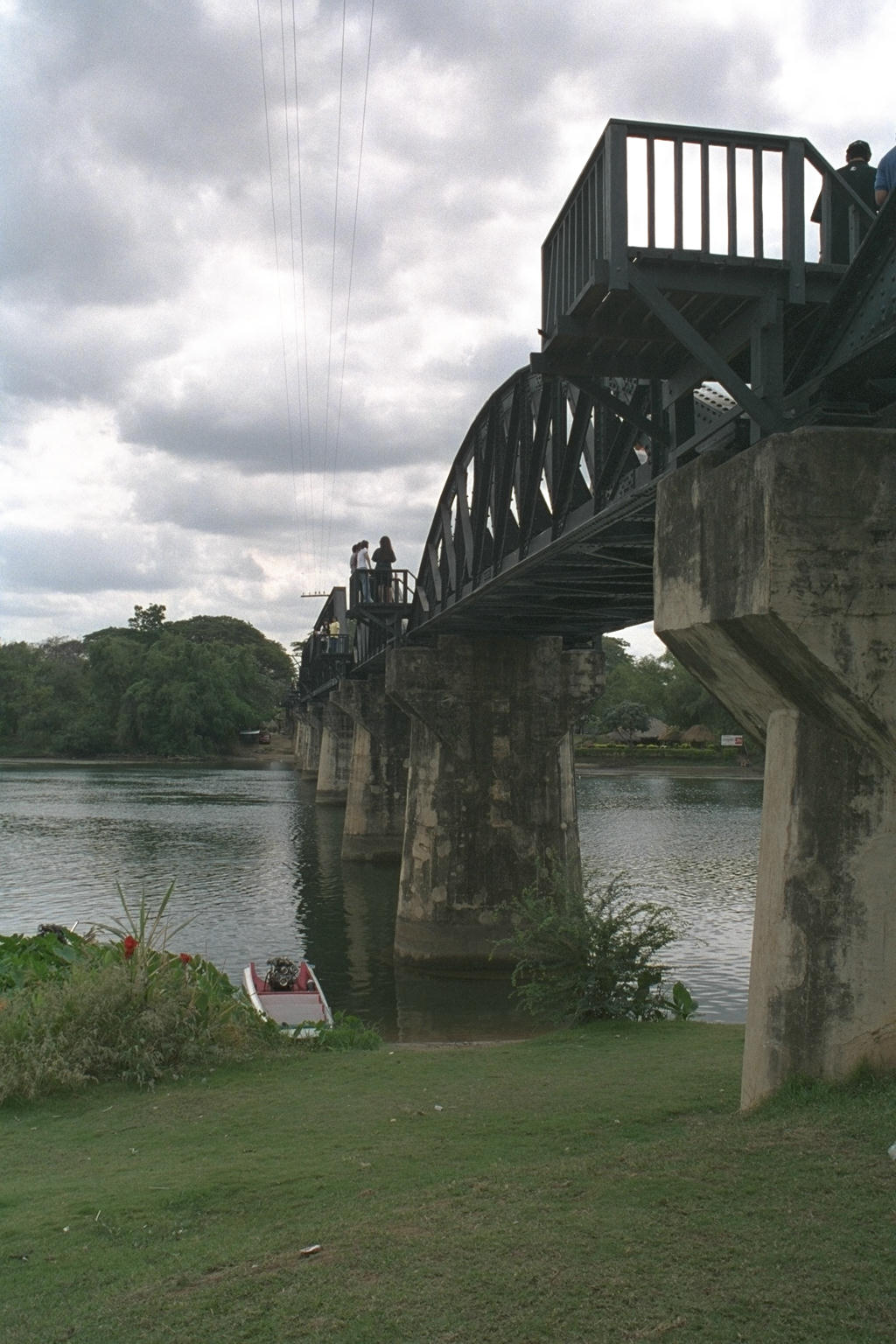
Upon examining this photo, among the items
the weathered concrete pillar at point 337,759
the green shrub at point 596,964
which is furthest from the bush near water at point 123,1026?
the weathered concrete pillar at point 337,759

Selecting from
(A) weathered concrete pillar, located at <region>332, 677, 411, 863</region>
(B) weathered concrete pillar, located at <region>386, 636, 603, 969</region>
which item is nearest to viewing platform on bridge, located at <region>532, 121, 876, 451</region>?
(B) weathered concrete pillar, located at <region>386, 636, 603, 969</region>

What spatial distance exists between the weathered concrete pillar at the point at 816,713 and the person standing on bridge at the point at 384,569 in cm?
2173

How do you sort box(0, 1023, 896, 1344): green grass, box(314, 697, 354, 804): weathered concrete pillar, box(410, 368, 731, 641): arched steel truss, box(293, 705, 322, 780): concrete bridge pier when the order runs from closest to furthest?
box(0, 1023, 896, 1344): green grass
box(410, 368, 731, 641): arched steel truss
box(314, 697, 354, 804): weathered concrete pillar
box(293, 705, 322, 780): concrete bridge pier

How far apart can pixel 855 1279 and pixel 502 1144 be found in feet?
9.96

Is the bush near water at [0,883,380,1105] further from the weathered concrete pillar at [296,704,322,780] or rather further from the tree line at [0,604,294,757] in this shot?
the tree line at [0,604,294,757]

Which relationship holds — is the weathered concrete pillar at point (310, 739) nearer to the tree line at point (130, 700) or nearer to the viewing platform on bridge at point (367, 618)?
the tree line at point (130, 700)

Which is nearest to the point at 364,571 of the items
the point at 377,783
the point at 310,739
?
the point at 377,783

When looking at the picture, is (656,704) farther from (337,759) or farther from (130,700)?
(337,759)

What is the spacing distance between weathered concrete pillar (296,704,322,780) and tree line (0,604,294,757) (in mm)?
14703

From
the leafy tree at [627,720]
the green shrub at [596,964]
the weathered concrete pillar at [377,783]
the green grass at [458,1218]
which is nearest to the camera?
the green grass at [458,1218]

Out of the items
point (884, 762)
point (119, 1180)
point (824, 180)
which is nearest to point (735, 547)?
point (884, 762)

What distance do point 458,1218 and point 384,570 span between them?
23998 millimetres

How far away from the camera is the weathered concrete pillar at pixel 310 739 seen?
3469 inches

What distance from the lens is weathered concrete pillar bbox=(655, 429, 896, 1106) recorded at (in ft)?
22.1
